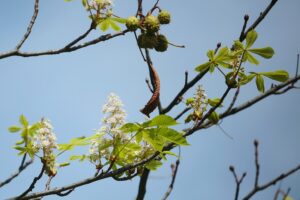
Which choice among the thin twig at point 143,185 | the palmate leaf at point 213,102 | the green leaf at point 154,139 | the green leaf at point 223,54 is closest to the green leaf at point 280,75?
the green leaf at point 223,54

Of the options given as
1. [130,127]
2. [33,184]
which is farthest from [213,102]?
[33,184]

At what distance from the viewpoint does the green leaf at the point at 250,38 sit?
387 cm

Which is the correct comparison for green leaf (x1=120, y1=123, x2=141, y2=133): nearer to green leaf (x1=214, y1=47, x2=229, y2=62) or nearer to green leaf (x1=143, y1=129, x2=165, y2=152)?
green leaf (x1=143, y1=129, x2=165, y2=152)

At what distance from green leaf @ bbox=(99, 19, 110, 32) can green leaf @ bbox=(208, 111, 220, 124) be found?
1366mm

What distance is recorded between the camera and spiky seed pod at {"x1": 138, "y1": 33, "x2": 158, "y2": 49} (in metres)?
4.10

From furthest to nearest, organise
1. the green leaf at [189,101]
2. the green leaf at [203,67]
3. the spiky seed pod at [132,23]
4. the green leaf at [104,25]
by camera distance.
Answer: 1. the green leaf at [104,25]
2. the green leaf at [189,101]
3. the spiky seed pod at [132,23]
4. the green leaf at [203,67]

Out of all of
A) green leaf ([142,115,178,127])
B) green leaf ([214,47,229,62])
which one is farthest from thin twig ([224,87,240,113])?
green leaf ([142,115,178,127])

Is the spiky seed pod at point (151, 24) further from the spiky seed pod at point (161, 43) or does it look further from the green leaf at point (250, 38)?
the green leaf at point (250, 38)

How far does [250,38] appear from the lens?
3.88 meters

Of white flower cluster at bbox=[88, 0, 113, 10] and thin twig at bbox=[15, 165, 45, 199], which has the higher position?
white flower cluster at bbox=[88, 0, 113, 10]

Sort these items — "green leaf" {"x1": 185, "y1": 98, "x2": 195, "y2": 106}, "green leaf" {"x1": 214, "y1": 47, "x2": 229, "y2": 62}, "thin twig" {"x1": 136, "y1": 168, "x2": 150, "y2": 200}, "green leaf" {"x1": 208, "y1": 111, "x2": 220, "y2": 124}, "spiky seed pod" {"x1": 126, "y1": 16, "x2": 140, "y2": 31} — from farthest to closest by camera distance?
"thin twig" {"x1": 136, "y1": 168, "x2": 150, "y2": 200} → "green leaf" {"x1": 185, "y1": 98, "x2": 195, "y2": 106} → "spiky seed pod" {"x1": 126, "y1": 16, "x2": 140, "y2": 31} → "green leaf" {"x1": 214, "y1": 47, "x2": 229, "y2": 62} → "green leaf" {"x1": 208, "y1": 111, "x2": 220, "y2": 124}

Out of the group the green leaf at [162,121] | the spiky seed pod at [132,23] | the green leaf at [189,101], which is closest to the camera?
the green leaf at [162,121]

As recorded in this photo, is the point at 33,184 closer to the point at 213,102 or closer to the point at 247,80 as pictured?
the point at 213,102

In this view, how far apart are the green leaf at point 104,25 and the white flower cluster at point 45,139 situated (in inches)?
43.8
